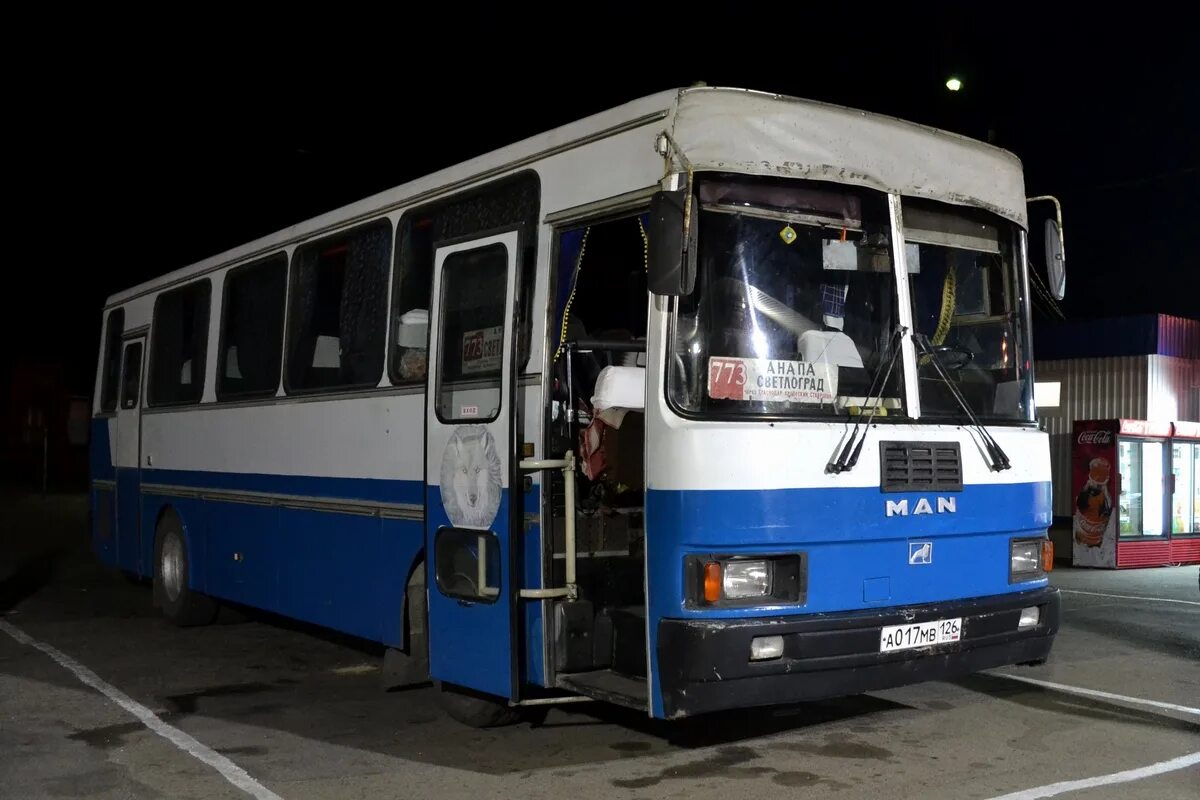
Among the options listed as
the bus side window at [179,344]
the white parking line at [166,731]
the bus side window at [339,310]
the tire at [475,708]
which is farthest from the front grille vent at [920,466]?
the bus side window at [179,344]

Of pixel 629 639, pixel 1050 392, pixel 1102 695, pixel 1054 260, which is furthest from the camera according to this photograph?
pixel 1050 392

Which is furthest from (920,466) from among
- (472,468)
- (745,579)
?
(472,468)

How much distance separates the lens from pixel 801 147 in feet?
20.1

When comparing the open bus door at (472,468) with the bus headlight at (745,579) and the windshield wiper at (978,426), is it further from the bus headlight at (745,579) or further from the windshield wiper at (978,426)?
the windshield wiper at (978,426)

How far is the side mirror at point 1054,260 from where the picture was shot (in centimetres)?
727

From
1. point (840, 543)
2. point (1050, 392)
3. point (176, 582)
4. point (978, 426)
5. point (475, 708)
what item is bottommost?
point (475, 708)

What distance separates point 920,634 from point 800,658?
0.73 meters

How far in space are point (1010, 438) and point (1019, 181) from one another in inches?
58.8

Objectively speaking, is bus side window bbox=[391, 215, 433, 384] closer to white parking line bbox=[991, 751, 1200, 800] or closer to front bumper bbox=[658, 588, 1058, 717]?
front bumper bbox=[658, 588, 1058, 717]

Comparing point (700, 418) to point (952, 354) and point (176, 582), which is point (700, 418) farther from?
point (176, 582)

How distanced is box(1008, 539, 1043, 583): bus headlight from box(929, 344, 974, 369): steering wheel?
100 centimetres

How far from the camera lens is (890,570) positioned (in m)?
6.23

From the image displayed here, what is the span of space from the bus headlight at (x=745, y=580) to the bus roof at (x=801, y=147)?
1847 millimetres

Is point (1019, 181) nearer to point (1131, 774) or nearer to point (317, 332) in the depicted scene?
point (1131, 774)
